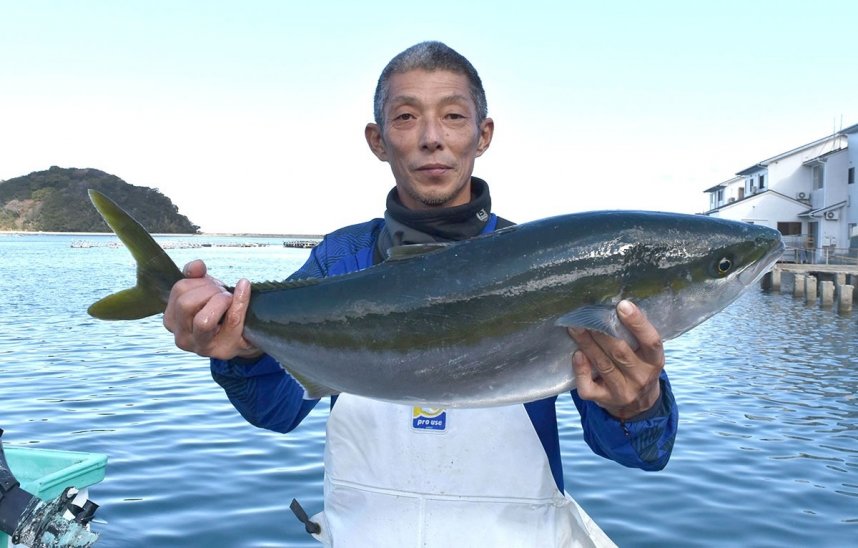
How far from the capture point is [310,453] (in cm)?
1166

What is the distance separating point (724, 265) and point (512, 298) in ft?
3.27

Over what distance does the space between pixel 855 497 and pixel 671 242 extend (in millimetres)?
9607

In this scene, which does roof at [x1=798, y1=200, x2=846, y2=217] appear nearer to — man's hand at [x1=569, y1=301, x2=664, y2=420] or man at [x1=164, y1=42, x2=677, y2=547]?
man at [x1=164, y1=42, x2=677, y2=547]

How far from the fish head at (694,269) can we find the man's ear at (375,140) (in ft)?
5.69

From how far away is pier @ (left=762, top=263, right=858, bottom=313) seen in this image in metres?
34.3

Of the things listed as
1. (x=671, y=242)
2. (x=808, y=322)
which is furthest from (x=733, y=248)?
(x=808, y=322)

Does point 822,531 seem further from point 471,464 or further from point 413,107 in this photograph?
point 413,107

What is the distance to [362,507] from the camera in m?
3.64

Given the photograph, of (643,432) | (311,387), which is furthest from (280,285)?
(643,432)

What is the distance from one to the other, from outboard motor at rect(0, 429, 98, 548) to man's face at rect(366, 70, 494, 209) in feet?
12.4

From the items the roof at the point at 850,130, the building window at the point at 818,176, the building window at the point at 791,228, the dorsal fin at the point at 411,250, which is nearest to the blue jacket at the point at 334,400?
the dorsal fin at the point at 411,250

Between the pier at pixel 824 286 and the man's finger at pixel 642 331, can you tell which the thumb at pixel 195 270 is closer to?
the man's finger at pixel 642 331

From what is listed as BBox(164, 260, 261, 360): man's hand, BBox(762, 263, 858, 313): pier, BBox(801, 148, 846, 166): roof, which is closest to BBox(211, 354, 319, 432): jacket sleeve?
BBox(164, 260, 261, 360): man's hand

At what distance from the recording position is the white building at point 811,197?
54.2m
